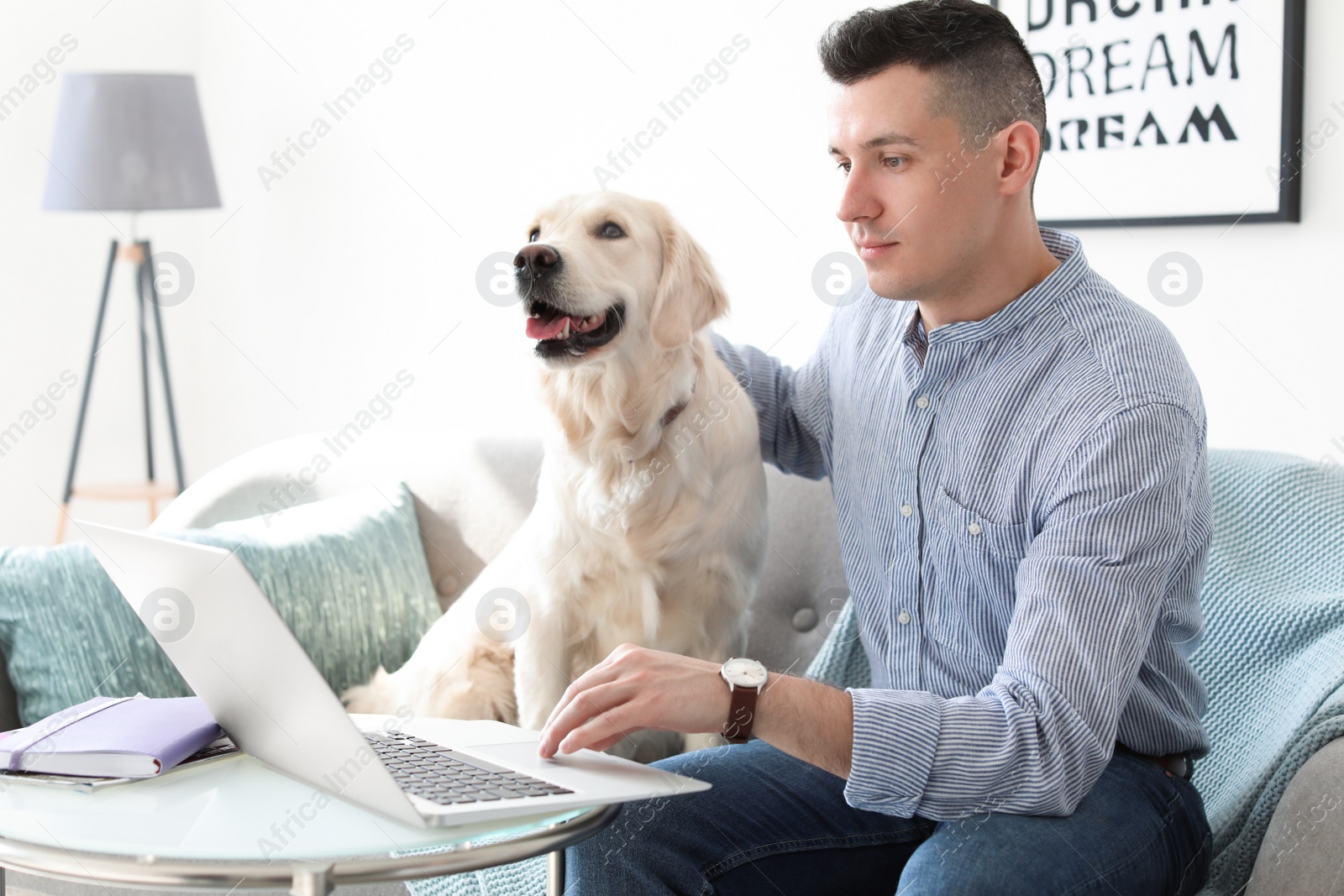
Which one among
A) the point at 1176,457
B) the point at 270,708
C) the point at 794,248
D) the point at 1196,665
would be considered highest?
the point at 794,248

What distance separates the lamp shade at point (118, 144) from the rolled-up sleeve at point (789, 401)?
2171mm

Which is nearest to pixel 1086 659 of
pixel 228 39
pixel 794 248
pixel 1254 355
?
pixel 1254 355

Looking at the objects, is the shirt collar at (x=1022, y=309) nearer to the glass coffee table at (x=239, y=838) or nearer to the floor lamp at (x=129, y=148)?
the glass coffee table at (x=239, y=838)

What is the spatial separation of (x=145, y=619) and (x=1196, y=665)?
4.61 ft

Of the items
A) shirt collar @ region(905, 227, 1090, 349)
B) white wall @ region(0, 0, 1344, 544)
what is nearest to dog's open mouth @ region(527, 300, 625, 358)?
shirt collar @ region(905, 227, 1090, 349)

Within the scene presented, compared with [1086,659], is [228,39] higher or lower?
higher

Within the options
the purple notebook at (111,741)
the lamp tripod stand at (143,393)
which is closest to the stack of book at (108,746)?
the purple notebook at (111,741)

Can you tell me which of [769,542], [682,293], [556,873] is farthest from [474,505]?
[556,873]

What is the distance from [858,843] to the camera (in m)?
1.38

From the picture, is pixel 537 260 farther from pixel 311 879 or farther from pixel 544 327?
pixel 311 879

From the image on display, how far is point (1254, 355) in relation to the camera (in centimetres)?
215

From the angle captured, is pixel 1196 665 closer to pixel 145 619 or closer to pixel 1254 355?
pixel 1254 355

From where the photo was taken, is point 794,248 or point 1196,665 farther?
point 794,248

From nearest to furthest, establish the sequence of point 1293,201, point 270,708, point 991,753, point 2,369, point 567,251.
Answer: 1. point 270,708
2. point 991,753
3. point 567,251
4. point 1293,201
5. point 2,369
